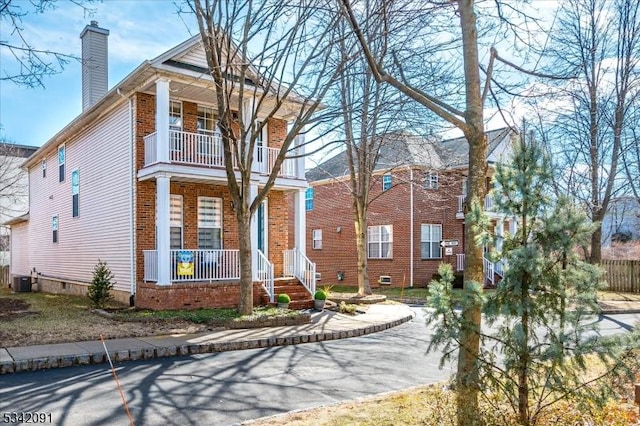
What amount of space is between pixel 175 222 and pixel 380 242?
45.1 feet

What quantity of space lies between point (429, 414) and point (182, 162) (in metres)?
10.9

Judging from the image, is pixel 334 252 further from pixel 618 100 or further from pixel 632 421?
pixel 632 421

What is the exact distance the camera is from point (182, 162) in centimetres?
1393

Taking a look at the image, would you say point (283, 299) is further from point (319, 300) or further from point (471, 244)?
point (471, 244)

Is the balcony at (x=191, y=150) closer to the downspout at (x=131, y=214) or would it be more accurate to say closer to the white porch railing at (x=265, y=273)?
the downspout at (x=131, y=214)

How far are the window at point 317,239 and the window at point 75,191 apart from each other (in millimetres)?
13860

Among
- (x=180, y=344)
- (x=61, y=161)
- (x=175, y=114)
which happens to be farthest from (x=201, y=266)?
(x=61, y=161)

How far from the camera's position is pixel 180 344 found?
29.6 ft

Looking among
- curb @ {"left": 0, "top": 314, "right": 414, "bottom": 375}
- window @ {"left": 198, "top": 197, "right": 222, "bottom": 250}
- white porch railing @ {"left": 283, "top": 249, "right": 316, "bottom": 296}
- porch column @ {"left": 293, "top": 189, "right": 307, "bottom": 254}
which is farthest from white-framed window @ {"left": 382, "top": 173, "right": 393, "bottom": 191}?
curb @ {"left": 0, "top": 314, "right": 414, "bottom": 375}

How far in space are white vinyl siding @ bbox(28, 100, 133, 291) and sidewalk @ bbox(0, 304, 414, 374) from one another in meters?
6.03

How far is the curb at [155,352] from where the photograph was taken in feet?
24.5

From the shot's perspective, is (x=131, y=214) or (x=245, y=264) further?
(x=131, y=214)

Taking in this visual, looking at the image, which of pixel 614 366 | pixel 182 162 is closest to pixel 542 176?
pixel 614 366

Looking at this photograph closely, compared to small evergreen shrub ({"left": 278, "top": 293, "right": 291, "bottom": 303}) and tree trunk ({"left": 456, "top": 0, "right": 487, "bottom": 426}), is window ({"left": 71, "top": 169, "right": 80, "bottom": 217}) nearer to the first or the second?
small evergreen shrub ({"left": 278, "top": 293, "right": 291, "bottom": 303})
